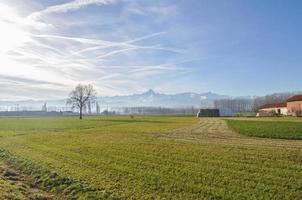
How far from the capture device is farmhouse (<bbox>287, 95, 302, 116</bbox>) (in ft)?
372

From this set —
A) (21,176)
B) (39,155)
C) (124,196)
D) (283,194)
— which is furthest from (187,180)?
(39,155)

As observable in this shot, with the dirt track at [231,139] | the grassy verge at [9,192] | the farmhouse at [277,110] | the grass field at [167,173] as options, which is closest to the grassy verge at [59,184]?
the grass field at [167,173]

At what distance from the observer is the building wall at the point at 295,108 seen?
11171 centimetres

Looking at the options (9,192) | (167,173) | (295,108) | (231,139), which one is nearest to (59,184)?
(9,192)

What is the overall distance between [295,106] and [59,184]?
116 meters

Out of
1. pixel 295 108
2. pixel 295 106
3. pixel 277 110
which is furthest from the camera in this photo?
pixel 277 110

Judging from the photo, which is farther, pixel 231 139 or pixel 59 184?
pixel 231 139

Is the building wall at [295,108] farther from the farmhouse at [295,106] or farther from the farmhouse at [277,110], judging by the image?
the farmhouse at [277,110]

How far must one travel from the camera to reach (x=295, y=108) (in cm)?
11888

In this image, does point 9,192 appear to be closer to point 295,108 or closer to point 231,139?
point 231,139

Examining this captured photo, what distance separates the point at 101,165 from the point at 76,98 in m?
116

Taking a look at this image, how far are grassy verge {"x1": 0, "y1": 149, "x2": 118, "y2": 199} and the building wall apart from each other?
102 metres

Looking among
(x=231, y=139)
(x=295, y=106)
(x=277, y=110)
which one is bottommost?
(x=231, y=139)

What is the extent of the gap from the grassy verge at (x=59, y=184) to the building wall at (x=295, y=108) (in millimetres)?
102496
